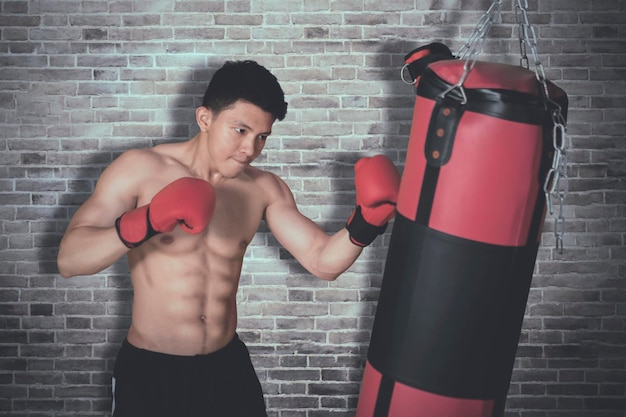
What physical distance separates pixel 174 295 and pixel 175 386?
0.30m

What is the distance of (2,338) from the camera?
9.46 ft

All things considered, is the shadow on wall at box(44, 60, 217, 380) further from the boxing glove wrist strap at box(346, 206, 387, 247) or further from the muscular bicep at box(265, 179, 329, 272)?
the boxing glove wrist strap at box(346, 206, 387, 247)

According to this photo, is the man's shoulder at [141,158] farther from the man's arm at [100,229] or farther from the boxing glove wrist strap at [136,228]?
the boxing glove wrist strap at [136,228]

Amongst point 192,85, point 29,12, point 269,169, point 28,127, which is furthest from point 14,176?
point 269,169

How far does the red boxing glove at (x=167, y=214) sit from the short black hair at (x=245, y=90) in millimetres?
387

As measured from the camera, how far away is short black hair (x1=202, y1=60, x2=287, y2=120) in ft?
6.77

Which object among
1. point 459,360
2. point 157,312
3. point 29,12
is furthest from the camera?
point 29,12

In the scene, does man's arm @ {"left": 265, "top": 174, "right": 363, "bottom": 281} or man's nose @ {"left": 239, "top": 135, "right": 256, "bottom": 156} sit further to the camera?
man's arm @ {"left": 265, "top": 174, "right": 363, "bottom": 281}

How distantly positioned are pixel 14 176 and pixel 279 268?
51.1 inches

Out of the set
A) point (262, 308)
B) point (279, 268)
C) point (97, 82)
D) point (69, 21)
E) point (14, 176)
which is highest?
point (69, 21)

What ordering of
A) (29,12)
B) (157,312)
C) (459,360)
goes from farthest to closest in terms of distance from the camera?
1. (29,12)
2. (157,312)
3. (459,360)

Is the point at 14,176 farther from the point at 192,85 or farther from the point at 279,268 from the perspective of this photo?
the point at 279,268

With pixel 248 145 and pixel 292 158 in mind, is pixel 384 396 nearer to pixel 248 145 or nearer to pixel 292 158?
pixel 248 145

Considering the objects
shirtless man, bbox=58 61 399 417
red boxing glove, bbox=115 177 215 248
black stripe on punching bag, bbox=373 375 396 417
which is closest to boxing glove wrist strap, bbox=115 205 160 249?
red boxing glove, bbox=115 177 215 248
